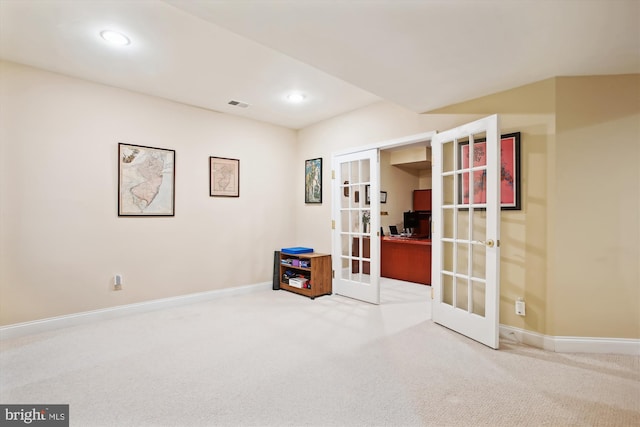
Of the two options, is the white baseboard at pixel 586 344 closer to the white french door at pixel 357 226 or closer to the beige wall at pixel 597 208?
the beige wall at pixel 597 208

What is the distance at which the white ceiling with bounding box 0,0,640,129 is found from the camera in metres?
1.81

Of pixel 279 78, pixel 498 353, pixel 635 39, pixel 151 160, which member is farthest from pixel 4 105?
pixel 635 39

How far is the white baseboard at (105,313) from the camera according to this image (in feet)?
9.65

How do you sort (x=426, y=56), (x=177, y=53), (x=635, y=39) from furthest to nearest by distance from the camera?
(x=177, y=53) < (x=426, y=56) < (x=635, y=39)

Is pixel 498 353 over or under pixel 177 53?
under

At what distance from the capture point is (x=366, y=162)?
4.17 metres

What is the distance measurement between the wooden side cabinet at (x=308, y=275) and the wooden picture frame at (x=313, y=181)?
0.87 meters

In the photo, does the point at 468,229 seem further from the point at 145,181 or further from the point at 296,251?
the point at 145,181

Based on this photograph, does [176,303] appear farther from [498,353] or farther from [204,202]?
[498,353]

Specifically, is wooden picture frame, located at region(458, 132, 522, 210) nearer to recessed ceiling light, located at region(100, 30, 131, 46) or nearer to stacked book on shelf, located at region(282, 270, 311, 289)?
stacked book on shelf, located at region(282, 270, 311, 289)

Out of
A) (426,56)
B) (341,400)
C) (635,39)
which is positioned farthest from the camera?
(426,56)

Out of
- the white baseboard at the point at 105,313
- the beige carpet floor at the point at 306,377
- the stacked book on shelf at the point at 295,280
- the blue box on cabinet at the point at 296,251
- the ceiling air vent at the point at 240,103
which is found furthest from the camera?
the blue box on cabinet at the point at 296,251

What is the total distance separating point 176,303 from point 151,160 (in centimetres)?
180

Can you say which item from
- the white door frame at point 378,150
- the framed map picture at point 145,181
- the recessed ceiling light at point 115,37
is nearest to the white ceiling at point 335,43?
the recessed ceiling light at point 115,37
